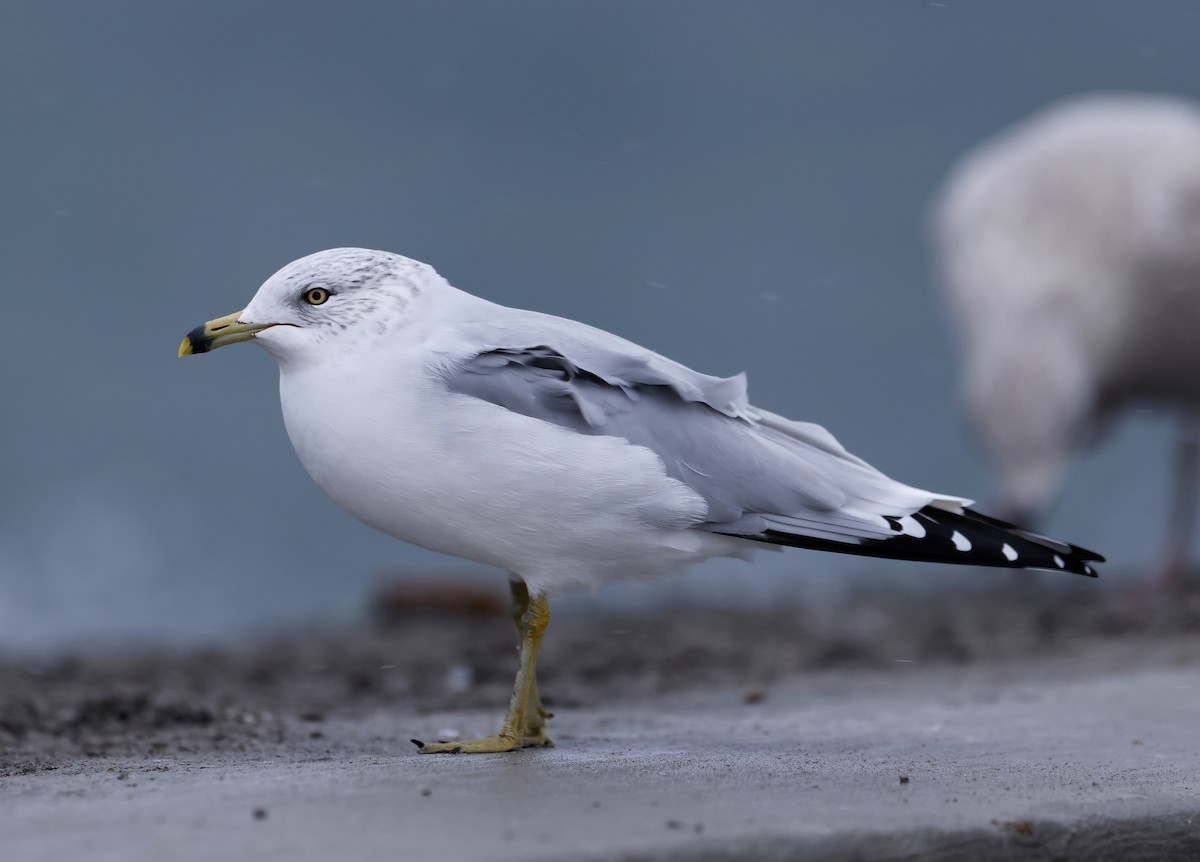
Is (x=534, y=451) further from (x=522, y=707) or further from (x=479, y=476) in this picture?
(x=522, y=707)

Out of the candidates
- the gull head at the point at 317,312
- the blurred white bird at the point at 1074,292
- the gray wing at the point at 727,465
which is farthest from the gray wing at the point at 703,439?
the blurred white bird at the point at 1074,292

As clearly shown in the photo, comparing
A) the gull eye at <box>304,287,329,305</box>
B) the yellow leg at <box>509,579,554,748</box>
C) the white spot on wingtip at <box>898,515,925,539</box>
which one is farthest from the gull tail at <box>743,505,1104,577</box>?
the gull eye at <box>304,287,329,305</box>

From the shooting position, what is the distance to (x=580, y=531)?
2.94m

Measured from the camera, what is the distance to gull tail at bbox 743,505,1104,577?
9.81 ft

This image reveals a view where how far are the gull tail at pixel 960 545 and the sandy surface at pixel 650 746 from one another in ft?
1.40

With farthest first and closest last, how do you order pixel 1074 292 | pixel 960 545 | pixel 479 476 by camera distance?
pixel 1074 292
pixel 960 545
pixel 479 476

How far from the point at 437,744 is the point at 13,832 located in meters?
1.02

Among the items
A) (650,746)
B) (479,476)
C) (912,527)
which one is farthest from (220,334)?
(912,527)

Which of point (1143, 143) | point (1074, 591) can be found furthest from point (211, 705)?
point (1143, 143)

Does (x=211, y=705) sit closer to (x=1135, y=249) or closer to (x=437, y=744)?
(x=437, y=744)

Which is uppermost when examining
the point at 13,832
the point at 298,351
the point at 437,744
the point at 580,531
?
the point at 298,351

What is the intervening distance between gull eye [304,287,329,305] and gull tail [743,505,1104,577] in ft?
3.33

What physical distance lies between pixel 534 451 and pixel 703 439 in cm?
40

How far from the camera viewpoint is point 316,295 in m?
3.08
